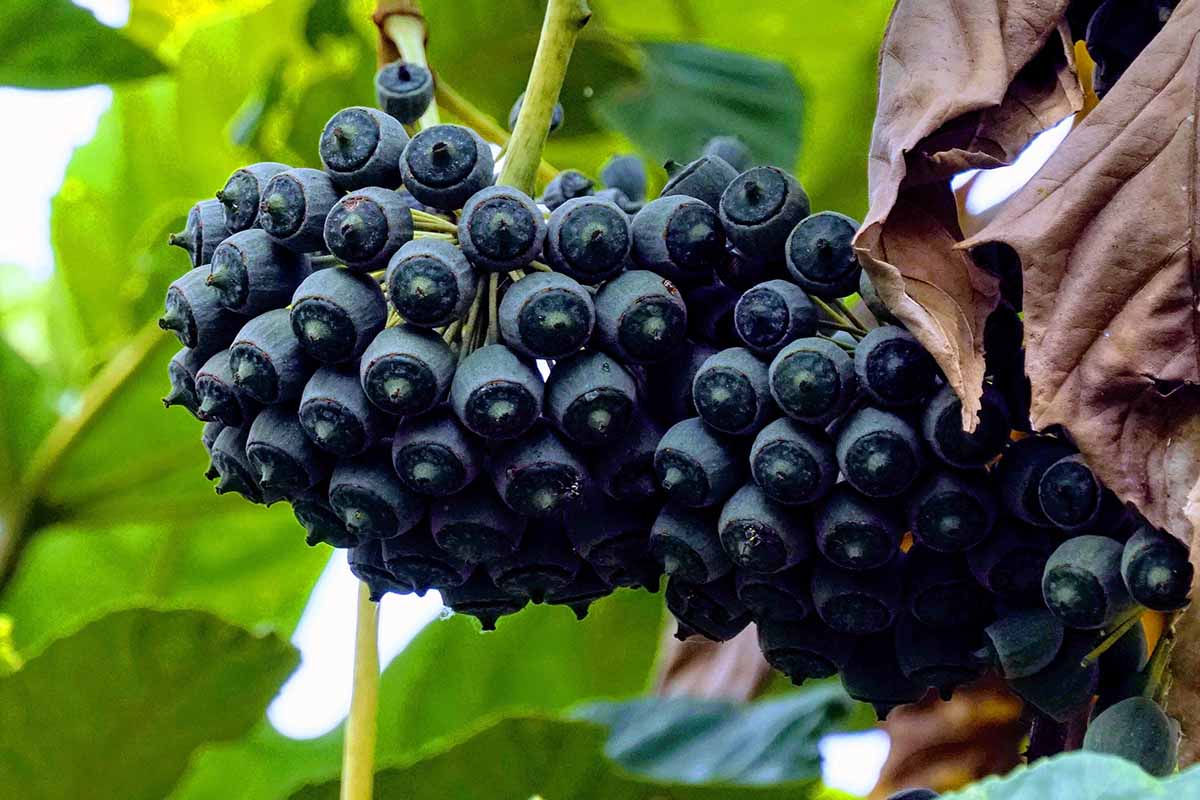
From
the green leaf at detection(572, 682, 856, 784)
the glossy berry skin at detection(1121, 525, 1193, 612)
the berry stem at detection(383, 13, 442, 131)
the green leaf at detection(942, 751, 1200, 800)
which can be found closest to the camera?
the green leaf at detection(942, 751, 1200, 800)

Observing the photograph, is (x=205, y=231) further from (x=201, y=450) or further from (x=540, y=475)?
(x=201, y=450)

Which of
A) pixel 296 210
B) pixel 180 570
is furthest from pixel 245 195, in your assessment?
pixel 180 570

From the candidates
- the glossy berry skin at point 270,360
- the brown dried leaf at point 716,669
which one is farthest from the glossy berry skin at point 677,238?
the brown dried leaf at point 716,669

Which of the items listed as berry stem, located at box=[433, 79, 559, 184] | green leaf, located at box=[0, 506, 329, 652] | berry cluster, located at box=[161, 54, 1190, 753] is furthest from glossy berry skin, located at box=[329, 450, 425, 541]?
green leaf, located at box=[0, 506, 329, 652]

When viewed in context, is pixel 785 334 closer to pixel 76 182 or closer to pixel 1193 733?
pixel 1193 733

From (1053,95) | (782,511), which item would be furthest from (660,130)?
(782,511)

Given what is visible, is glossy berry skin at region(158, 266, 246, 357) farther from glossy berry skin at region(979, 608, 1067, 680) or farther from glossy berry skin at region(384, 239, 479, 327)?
glossy berry skin at region(979, 608, 1067, 680)
